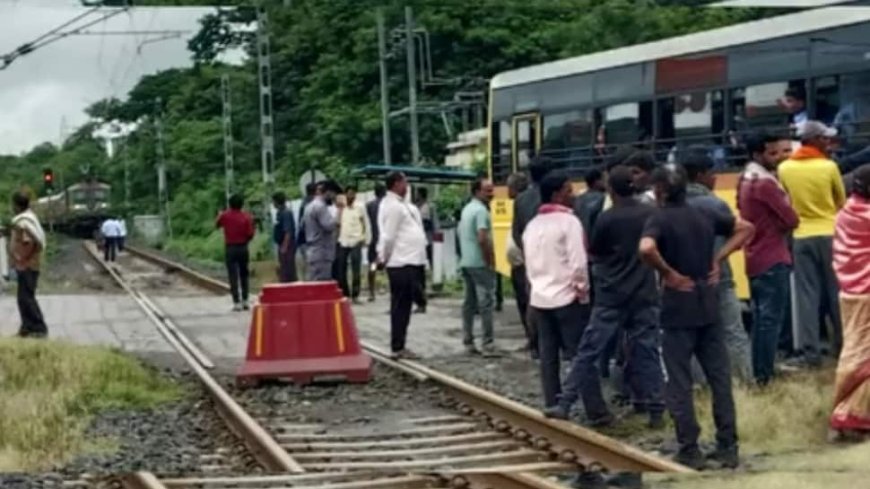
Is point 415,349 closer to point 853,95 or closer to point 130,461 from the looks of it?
point 853,95

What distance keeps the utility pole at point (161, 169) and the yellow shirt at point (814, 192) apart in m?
5.77

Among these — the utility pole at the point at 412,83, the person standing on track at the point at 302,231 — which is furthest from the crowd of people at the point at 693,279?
the person standing on track at the point at 302,231

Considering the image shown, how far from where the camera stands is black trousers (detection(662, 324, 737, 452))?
1178cm

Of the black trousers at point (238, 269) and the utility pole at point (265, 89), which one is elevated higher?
the utility pole at point (265, 89)

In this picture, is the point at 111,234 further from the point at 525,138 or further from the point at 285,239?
the point at 525,138

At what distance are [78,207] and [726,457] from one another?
48.8 feet

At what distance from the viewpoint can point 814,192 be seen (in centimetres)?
1527

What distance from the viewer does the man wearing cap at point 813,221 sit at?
15.2 meters

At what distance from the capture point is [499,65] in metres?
21.2

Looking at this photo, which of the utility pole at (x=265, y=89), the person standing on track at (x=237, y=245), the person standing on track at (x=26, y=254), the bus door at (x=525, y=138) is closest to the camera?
the utility pole at (x=265, y=89)

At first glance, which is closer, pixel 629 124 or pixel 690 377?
pixel 690 377

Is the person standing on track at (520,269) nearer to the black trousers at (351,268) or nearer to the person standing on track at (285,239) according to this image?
the person standing on track at (285,239)

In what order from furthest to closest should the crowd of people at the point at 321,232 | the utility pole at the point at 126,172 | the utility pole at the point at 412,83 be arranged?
the crowd of people at the point at 321,232 < the utility pole at the point at 126,172 < the utility pole at the point at 412,83

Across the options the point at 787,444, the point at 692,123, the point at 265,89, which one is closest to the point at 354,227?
the point at 692,123
